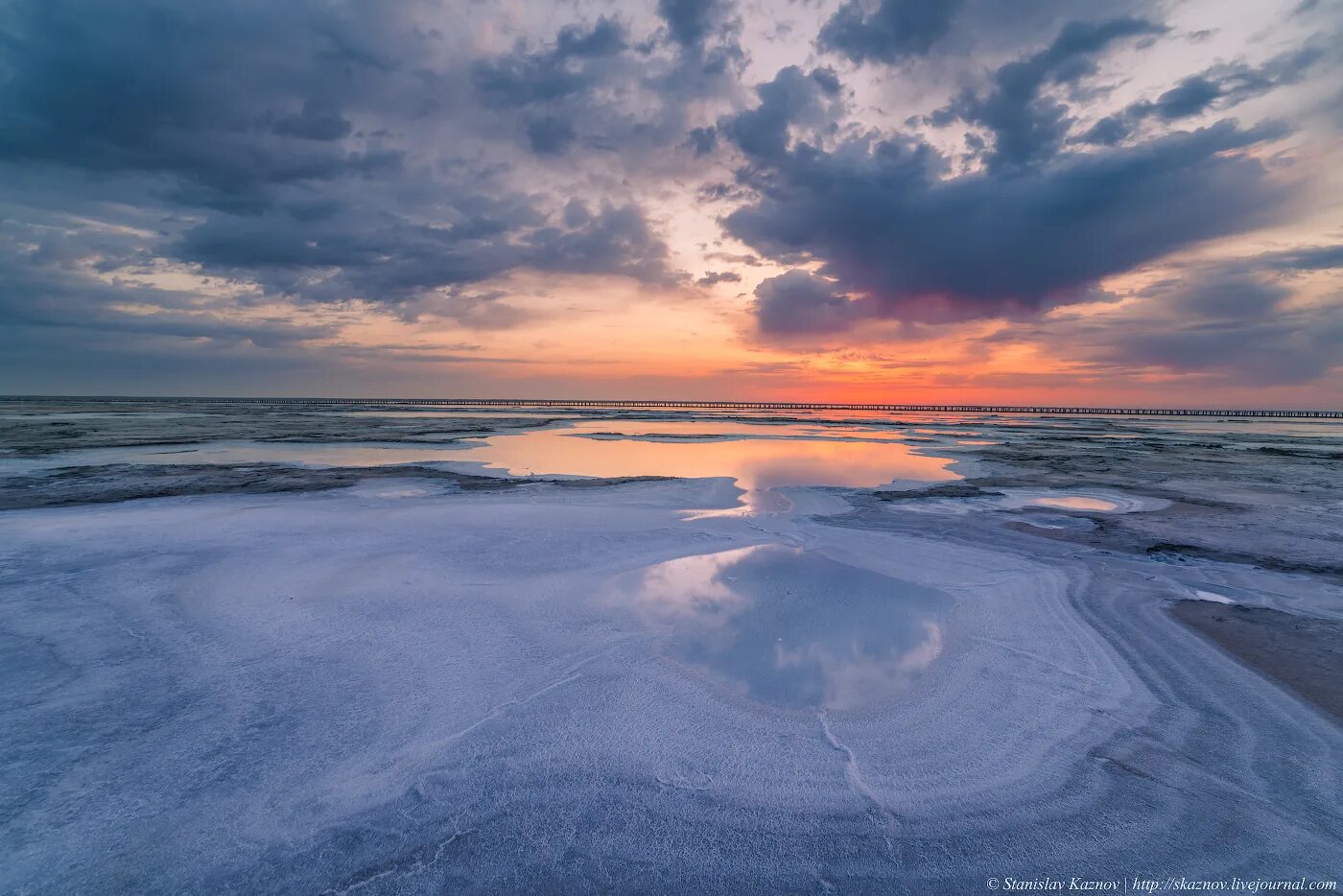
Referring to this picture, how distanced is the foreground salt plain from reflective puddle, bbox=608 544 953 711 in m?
0.04

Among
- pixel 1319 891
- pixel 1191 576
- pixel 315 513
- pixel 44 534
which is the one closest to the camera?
pixel 1319 891

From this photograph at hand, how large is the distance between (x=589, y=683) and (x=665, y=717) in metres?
0.76

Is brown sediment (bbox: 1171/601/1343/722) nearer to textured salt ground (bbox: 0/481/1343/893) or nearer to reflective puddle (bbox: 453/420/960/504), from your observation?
textured salt ground (bbox: 0/481/1343/893)

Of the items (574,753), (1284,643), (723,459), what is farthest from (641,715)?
(723,459)

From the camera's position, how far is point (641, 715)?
4.09 metres

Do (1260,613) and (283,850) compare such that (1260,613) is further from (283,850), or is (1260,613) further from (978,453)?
(978,453)

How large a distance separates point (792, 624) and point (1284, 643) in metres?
4.48

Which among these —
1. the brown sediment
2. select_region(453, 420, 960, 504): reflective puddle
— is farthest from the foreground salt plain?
select_region(453, 420, 960, 504): reflective puddle

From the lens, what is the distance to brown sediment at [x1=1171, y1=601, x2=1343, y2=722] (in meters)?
4.44

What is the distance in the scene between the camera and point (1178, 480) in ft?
53.1

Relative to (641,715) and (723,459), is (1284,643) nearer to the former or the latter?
(641,715)

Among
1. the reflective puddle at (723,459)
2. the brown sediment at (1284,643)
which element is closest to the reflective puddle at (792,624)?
the brown sediment at (1284,643)

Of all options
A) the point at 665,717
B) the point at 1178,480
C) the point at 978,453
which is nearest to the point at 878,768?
the point at 665,717

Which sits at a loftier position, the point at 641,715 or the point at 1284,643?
the point at 1284,643
